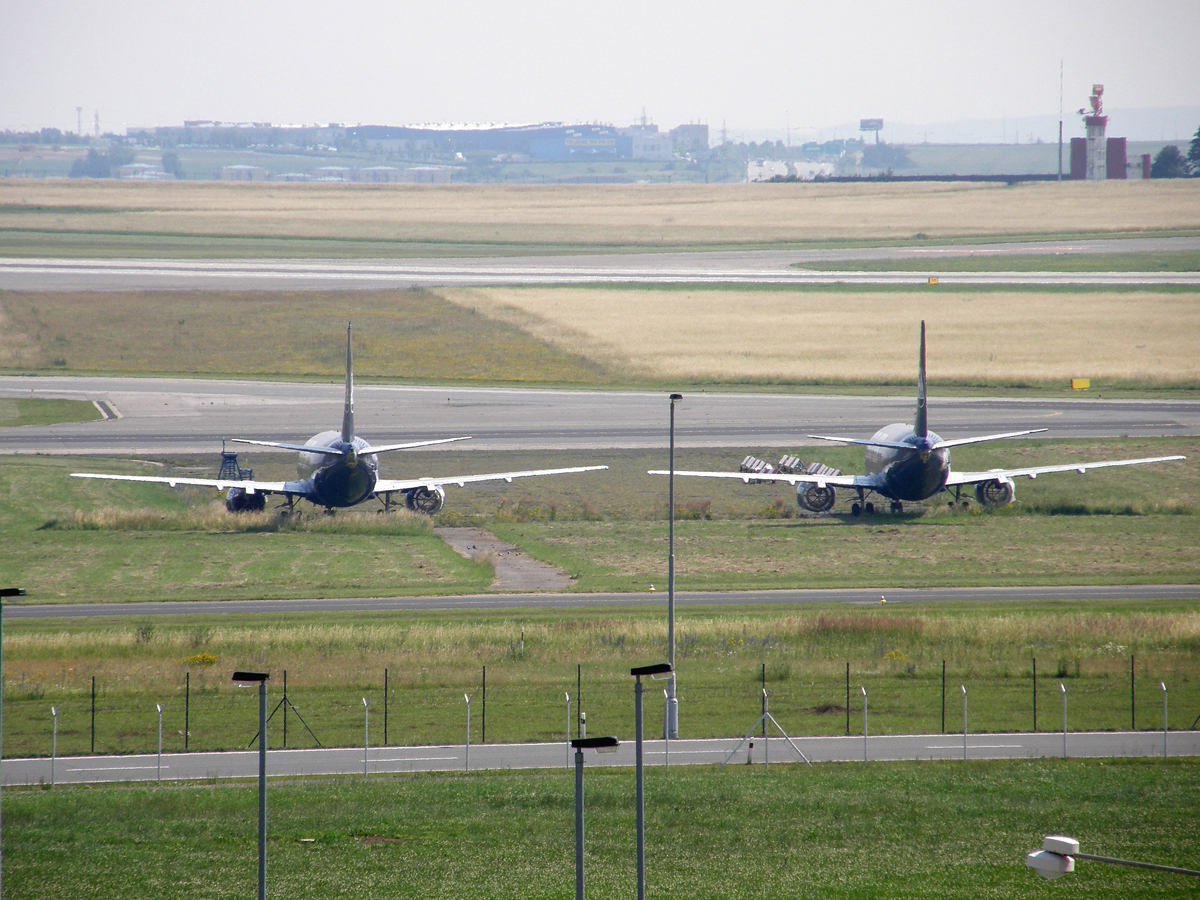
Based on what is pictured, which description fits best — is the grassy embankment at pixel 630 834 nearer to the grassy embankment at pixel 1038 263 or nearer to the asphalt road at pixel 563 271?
the asphalt road at pixel 563 271

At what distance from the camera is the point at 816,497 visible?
266 feet

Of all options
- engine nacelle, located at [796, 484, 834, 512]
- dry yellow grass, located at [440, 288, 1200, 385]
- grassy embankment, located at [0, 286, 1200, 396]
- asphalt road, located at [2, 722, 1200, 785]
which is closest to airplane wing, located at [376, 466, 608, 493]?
engine nacelle, located at [796, 484, 834, 512]

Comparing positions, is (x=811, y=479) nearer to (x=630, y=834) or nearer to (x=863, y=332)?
(x=630, y=834)

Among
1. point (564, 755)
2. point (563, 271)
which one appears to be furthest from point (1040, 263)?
point (564, 755)

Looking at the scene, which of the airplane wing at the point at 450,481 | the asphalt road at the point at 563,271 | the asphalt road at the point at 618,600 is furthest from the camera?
the asphalt road at the point at 563,271

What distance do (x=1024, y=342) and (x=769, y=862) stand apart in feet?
349

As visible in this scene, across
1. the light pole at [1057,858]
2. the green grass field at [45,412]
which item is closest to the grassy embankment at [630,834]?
the light pole at [1057,858]

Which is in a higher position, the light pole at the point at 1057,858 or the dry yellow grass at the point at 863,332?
the dry yellow grass at the point at 863,332

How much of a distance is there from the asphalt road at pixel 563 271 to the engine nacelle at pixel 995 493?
262ft

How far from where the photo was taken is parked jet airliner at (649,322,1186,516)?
72.1 metres

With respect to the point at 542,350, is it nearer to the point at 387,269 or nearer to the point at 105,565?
the point at 387,269

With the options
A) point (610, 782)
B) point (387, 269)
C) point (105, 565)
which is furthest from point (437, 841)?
point (387, 269)

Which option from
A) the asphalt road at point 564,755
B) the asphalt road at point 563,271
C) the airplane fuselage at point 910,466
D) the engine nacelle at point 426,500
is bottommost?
the asphalt road at point 564,755

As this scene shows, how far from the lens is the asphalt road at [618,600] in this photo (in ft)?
191
